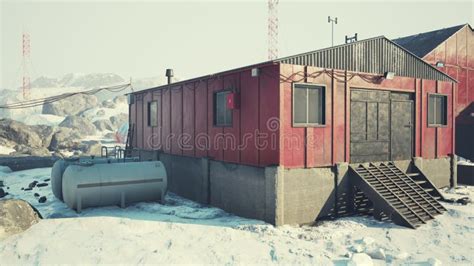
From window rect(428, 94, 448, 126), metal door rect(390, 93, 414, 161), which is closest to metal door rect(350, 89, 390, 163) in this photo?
metal door rect(390, 93, 414, 161)

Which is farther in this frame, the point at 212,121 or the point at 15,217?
the point at 212,121

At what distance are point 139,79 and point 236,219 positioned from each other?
171 m

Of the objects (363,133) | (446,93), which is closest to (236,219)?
(363,133)

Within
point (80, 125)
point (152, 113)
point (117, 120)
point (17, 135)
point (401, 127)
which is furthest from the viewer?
point (117, 120)

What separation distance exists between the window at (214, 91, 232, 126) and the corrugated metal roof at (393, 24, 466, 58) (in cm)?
1571

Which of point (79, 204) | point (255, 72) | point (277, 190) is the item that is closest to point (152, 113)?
A: point (79, 204)

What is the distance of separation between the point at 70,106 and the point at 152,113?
69.4 metres

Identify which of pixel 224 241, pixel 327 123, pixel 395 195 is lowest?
pixel 224 241

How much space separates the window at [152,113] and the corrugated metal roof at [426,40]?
56.2ft

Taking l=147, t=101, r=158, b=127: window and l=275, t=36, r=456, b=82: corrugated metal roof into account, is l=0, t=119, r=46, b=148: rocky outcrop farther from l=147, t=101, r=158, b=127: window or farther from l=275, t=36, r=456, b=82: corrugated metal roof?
l=275, t=36, r=456, b=82: corrugated metal roof

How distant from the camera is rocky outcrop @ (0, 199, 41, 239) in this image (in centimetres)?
1040

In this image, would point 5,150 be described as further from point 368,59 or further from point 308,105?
point 368,59

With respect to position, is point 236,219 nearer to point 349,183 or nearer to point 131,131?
point 349,183

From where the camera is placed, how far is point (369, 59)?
45.9ft
